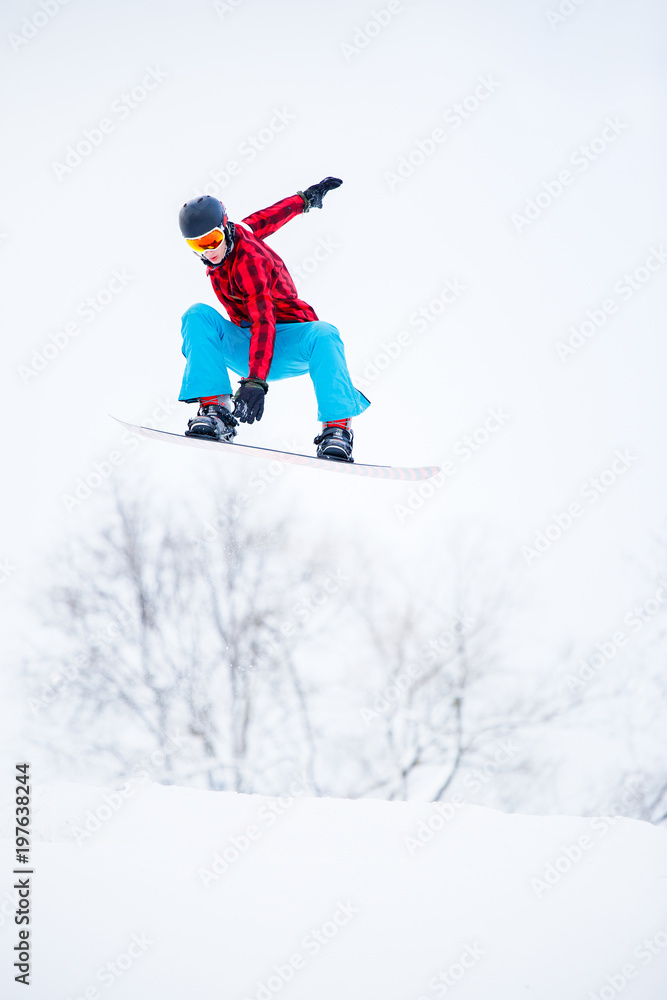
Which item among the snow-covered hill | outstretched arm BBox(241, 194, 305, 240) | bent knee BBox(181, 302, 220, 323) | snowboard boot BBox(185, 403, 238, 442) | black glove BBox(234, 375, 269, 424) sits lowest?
the snow-covered hill

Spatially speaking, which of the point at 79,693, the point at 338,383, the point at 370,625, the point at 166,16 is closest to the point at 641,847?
the point at 338,383

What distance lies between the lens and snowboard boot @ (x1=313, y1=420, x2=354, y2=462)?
465 centimetres

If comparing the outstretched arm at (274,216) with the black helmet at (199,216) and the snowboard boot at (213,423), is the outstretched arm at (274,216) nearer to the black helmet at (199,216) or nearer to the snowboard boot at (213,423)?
the black helmet at (199,216)

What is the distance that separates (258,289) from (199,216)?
53cm

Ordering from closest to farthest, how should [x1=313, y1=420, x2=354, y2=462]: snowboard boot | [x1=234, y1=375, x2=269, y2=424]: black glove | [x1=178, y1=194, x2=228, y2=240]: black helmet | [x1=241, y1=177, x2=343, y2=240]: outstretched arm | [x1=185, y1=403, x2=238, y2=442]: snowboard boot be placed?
[x1=178, y1=194, x2=228, y2=240]: black helmet → [x1=234, y1=375, x2=269, y2=424]: black glove → [x1=185, y1=403, x2=238, y2=442]: snowboard boot → [x1=313, y1=420, x2=354, y2=462]: snowboard boot → [x1=241, y1=177, x2=343, y2=240]: outstretched arm

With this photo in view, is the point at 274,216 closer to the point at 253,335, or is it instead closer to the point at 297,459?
the point at 253,335

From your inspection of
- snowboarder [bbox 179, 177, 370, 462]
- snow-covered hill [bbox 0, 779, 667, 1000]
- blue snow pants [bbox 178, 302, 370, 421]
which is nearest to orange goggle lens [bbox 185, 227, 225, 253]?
snowboarder [bbox 179, 177, 370, 462]

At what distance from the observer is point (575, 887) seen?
17.7 feet

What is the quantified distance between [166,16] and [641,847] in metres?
57.1

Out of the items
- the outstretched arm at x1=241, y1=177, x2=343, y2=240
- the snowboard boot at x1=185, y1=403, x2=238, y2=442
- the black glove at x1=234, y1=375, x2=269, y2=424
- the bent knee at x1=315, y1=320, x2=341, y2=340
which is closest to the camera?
the black glove at x1=234, y1=375, x2=269, y2=424

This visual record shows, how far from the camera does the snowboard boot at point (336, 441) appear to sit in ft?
15.3

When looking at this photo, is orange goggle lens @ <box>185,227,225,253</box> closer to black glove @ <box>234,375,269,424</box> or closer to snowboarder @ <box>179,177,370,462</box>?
snowboarder @ <box>179,177,370,462</box>

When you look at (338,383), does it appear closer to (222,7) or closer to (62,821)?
(62,821)

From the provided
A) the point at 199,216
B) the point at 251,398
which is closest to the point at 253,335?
the point at 251,398
